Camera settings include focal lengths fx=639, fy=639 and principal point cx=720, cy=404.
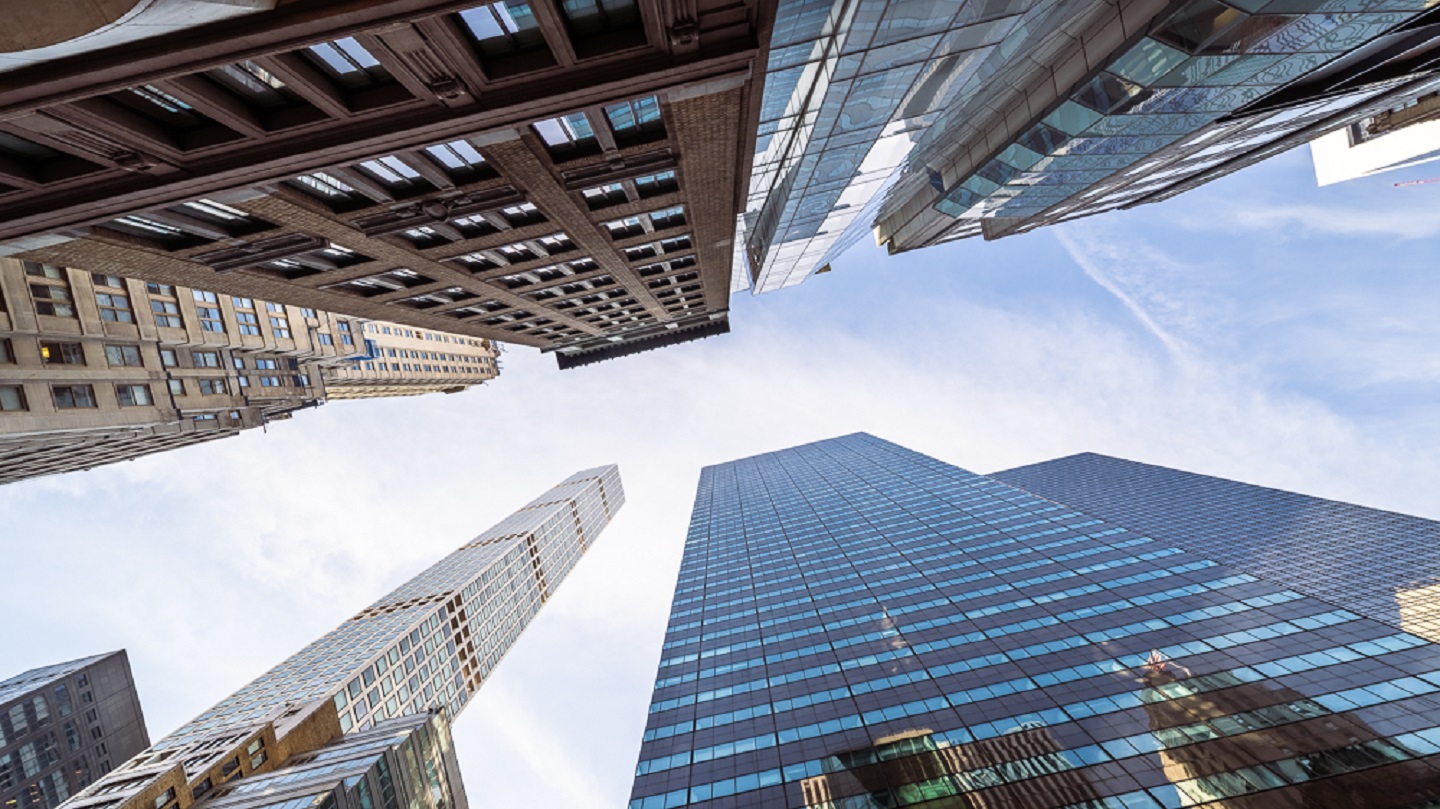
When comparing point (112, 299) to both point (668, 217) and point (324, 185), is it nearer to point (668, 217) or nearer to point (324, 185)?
point (324, 185)

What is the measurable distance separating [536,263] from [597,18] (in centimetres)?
1905

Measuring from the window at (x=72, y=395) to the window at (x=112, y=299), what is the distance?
16.3 feet

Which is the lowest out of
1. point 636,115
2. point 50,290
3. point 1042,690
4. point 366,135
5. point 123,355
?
point 1042,690

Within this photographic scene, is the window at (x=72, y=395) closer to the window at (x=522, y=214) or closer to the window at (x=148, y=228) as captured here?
the window at (x=148, y=228)

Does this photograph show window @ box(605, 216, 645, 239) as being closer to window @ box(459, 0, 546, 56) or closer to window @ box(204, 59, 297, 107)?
window @ box(459, 0, 546, 56)

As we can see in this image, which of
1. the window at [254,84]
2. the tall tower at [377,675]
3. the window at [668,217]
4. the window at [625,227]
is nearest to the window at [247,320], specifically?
the tall tower at [377,675]

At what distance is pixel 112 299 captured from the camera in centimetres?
4075

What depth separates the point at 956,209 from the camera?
128ft

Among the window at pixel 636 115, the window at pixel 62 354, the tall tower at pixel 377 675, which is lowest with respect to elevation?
the tall tower at pixel 377 675

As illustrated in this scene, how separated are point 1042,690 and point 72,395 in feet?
195

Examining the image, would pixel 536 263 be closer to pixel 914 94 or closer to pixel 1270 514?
pixel 914 94

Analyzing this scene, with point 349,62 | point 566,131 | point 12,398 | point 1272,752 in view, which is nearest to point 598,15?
point 349,62

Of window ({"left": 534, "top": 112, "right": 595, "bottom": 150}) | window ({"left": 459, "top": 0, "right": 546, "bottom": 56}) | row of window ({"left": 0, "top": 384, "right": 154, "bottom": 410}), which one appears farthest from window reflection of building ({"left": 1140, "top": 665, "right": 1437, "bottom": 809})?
row of window ({"left": 0, "top": 384, "right": 154, "bottom": 410})

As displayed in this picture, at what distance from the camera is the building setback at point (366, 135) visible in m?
12.1
